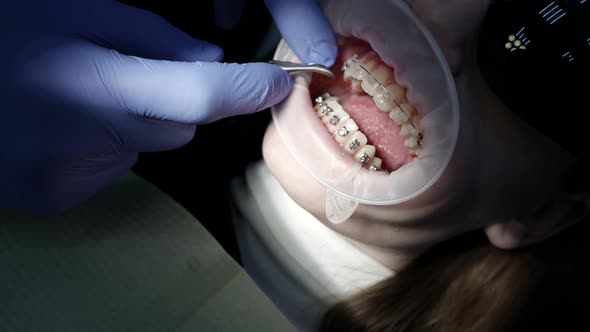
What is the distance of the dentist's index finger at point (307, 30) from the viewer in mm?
1084

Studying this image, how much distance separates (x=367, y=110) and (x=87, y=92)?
2.24 feet

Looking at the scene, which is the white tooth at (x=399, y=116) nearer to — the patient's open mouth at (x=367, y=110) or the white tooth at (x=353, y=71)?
the patient's open mouth at (x=367, y=110)

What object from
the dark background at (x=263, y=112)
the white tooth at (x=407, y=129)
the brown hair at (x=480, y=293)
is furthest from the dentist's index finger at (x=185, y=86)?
the brown hair at (x=480, y=293)

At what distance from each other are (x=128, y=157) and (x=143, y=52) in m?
0.29

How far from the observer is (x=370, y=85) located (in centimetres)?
106

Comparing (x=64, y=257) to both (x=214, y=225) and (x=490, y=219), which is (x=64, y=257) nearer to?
(x=214, y=225)

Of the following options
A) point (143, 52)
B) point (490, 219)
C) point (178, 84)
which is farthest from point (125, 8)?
point (490, 219)

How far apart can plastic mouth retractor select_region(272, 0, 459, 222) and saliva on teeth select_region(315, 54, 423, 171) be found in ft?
0.17

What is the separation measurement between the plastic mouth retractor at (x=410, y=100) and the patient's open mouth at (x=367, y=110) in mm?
54

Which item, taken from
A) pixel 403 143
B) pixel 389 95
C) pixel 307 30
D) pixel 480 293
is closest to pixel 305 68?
pixel 307 30

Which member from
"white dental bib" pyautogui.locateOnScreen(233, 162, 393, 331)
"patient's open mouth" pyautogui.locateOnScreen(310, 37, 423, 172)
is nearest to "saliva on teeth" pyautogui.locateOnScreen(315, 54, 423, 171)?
"patient's open mouth" pyautogui.locateOnScreen(310, 37, 423, 172)

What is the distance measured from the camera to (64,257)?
3.78ft

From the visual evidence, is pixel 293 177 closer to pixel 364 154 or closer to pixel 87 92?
pixel 364 154

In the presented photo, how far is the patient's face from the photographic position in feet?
3.06
